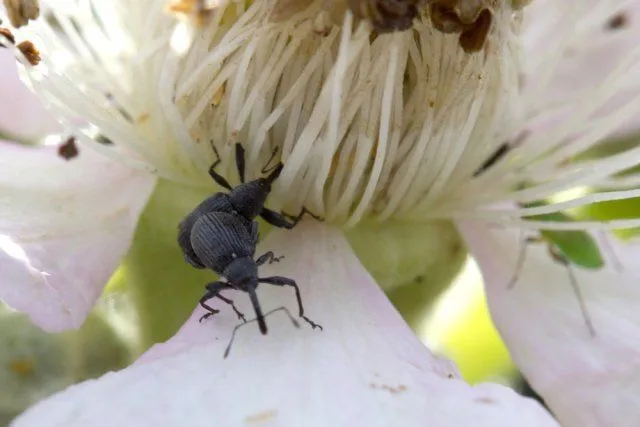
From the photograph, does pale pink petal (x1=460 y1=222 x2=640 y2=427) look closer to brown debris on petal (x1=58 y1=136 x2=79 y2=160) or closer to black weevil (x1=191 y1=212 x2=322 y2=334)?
black weevil (x1=191 y1=212 x2=322 y2=334)

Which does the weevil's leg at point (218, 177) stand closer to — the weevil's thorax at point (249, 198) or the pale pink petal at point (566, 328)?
the weevil's thorax at point (249, 198)

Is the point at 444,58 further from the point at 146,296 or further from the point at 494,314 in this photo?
the point at 146,296

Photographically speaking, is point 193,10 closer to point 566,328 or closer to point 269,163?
point 269,163

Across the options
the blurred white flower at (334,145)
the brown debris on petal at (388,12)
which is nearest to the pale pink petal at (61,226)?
the blurred white flower at (334,145)

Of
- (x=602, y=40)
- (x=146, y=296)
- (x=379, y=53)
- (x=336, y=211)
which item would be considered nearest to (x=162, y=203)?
(x=146, y=296)

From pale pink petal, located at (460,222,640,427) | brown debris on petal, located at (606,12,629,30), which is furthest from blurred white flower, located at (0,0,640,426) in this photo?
brown debris on petal, located at (606,12,629,30)
